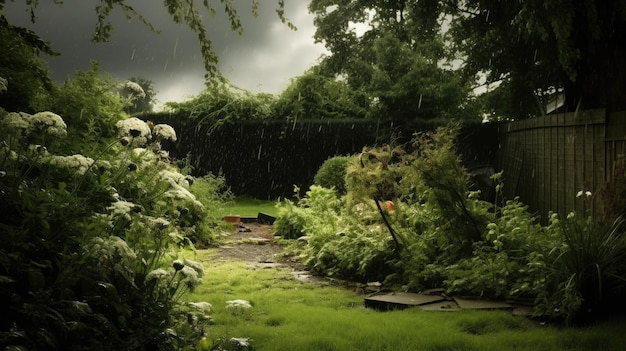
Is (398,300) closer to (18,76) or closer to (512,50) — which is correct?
(18,76)

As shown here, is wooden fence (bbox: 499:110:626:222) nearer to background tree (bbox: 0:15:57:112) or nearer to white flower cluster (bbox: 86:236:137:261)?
white flower cluster (bbox: 86:236:137:261)

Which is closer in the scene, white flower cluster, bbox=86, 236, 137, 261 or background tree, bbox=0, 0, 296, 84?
white flower cluster, bbox=86, 236, 137, 261

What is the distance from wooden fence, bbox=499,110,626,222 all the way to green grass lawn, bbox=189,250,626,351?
1.52 meters

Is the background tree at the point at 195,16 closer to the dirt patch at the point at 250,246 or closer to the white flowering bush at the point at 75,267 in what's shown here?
the white flowering bush at the point at 75,267

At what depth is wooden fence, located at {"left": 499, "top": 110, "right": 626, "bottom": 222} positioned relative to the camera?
5973 millimetres

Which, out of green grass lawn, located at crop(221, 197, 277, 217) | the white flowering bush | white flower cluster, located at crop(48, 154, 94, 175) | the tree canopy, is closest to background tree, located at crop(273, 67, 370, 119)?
the tree canopy

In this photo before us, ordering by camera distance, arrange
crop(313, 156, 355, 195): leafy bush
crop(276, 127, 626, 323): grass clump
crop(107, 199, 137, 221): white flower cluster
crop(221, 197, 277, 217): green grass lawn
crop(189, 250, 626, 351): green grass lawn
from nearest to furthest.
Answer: crop(107, 199, 137, 221): white flower cluster, crop(189, 250, 626, 351): green grass lawn, crop(276, 127, 626, 323): grass clump, crop(313, 156, 355, 195): leafy bush, crop(221, 197, 277, 217): green grass lawn

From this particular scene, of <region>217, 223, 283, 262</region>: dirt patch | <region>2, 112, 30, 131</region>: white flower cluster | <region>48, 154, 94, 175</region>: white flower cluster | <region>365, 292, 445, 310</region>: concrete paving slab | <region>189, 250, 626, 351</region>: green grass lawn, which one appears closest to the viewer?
<region>48, 154, 94, 175</region>: white flower cluster

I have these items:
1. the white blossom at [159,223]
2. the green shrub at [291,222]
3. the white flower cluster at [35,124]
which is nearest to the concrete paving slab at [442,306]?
the white blossom at [159,223]

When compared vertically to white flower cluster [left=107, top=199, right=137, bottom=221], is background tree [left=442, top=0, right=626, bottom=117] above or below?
above

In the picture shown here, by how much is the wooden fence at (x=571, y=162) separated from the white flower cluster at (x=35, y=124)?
4258 millimetres

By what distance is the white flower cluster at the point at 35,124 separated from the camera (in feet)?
12.4

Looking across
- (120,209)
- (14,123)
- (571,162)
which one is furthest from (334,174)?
(120,209)

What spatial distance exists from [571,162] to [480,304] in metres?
3.20
